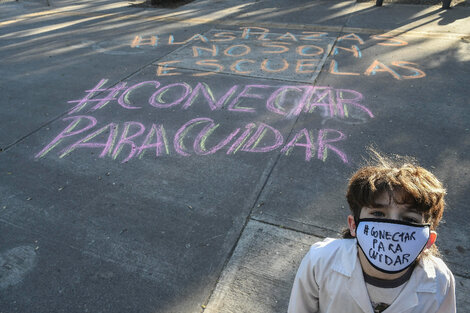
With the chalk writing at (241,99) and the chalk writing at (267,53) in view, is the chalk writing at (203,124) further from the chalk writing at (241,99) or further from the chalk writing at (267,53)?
the chalk writing at (267,53)

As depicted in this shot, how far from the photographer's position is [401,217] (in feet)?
4.19

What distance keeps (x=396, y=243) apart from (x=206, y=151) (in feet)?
9.86

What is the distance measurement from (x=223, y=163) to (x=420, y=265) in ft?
8.79

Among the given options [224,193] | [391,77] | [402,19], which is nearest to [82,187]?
[224,193]

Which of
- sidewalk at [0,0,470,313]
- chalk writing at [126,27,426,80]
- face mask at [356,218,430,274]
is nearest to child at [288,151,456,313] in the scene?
face mask at [356,218,430,274]

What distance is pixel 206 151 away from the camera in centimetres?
406

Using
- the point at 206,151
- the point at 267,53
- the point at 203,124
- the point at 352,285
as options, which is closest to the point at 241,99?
the point at 203,124

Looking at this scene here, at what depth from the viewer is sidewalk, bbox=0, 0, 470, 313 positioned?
8.59 feet

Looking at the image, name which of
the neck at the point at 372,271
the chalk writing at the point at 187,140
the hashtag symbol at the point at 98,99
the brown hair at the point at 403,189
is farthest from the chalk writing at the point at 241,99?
the neck at the point at 372,271

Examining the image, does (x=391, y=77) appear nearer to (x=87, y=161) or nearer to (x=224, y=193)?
(x=224, y=193)

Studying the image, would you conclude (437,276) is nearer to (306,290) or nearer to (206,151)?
(306,290)

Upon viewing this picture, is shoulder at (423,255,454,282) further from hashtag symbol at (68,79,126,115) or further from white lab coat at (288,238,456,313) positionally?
hashtag symbol at (68,79,126,115)

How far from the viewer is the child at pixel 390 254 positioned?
1254mm

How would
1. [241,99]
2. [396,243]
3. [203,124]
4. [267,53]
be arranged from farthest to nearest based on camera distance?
1. [267,53]
2. [241,99]
3. [203,124]
4. [396,243]
